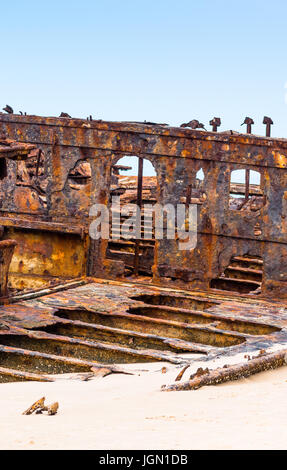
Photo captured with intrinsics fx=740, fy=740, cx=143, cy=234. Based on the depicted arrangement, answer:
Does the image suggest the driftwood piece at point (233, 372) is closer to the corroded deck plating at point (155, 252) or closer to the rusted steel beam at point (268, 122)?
the corroded deck plating at point (155, 252)

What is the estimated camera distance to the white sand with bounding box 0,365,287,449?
3.74 m

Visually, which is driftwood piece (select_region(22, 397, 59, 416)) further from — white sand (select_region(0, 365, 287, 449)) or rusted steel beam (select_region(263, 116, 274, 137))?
rusted steel beam (select_region(263, 116, 274, 137))

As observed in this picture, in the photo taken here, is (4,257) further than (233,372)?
Yes

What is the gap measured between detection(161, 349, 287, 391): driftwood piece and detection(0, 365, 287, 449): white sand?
0.08 m

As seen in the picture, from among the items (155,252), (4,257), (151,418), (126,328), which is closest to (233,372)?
(151,418)

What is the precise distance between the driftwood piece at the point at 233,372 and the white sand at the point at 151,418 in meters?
0.08

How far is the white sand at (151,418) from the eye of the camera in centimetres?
374

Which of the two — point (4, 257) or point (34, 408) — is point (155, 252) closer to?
point (4, 257)

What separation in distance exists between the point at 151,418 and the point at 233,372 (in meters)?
1.89

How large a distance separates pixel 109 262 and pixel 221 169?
2478 millimetres

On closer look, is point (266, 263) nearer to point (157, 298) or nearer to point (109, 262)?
point (157, 298)

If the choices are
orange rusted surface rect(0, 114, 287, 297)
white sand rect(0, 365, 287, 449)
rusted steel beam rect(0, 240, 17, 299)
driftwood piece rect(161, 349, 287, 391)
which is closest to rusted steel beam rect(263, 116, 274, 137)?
orange rusted surface rect(0, 114, 287, 297)

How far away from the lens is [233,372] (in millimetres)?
6207
